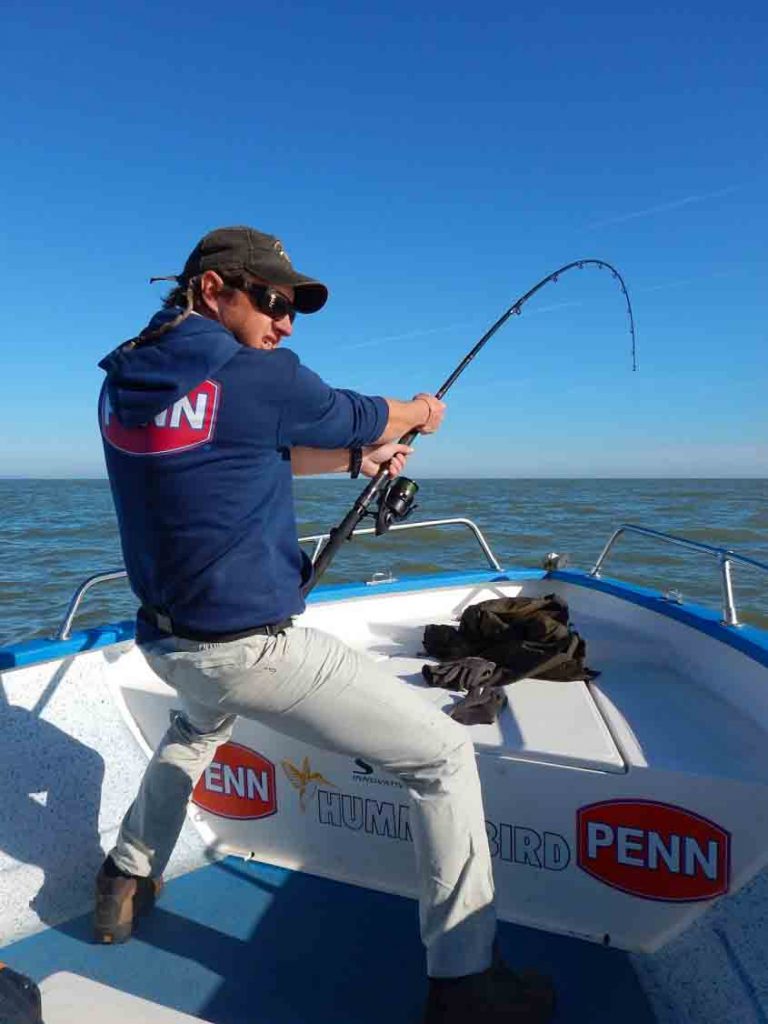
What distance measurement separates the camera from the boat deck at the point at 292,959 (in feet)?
7.28

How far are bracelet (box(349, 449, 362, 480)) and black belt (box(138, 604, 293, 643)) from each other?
1.53 ft

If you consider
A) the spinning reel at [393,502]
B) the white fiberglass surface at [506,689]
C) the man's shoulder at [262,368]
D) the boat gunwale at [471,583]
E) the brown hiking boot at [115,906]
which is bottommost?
the brown hiking boot at [115,906]

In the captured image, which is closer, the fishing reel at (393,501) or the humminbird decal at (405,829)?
the humminbird decal at (405,829)

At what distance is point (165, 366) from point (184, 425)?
5.3 inches

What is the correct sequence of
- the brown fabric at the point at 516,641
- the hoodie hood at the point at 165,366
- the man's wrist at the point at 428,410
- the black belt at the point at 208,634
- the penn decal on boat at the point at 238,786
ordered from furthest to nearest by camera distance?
the brown fabric at the point at 516,641 < the penn decal on boat at the point at 238,786 < the man's wrist at the point at 428,410 < the black belt at the point at 208,634 < the hoodie hood at the point at 165,366

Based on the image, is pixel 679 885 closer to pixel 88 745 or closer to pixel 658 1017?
pixel 658 1017

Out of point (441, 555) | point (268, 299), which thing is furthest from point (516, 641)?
point (441, 555)

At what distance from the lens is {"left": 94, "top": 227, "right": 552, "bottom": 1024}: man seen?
1.69 m

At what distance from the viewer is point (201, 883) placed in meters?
2.82

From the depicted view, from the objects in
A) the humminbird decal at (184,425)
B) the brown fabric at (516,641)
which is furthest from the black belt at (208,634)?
the brown fabric at (516,641)

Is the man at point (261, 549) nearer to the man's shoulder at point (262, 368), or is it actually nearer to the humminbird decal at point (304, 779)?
the man's shoulder at point (262, 368)

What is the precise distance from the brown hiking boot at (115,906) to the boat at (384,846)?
0.18 ft

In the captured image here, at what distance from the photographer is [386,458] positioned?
7.89 feet

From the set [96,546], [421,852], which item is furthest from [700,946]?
[96,546]
